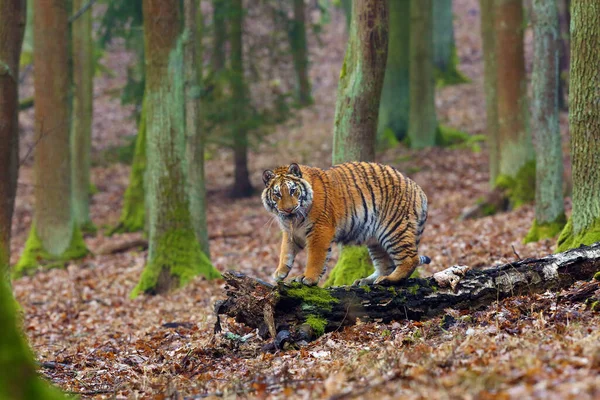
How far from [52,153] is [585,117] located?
39.3 ft

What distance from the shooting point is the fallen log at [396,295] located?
7180 mm

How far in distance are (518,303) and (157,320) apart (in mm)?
5580

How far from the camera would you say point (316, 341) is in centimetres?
706

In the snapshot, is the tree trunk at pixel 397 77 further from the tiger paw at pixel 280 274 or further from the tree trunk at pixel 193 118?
the tiger paw at pixel 280 274

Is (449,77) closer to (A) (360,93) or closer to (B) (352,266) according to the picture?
(A) (360,93)

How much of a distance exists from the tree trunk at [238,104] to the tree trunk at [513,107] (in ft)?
26.0

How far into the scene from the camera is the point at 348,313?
7266 millimetres

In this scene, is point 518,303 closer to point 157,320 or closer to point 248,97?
point 157,320

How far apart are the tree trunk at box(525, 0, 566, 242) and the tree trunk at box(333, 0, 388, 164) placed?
3860 millimetres

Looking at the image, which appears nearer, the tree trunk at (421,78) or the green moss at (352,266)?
the green moss at (352,266)

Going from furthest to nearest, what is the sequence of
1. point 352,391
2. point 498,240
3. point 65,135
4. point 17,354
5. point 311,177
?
point 65,135
point 498,240
point 311,177
point 352,391
point 17,354

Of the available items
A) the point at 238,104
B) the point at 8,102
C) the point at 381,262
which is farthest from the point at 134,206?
the point at 381,262

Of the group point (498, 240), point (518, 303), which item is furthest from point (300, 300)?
point (498, 240)

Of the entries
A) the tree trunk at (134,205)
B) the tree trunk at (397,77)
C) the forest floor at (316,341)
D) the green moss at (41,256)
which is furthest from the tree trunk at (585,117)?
the tree trunk at (397,77)
